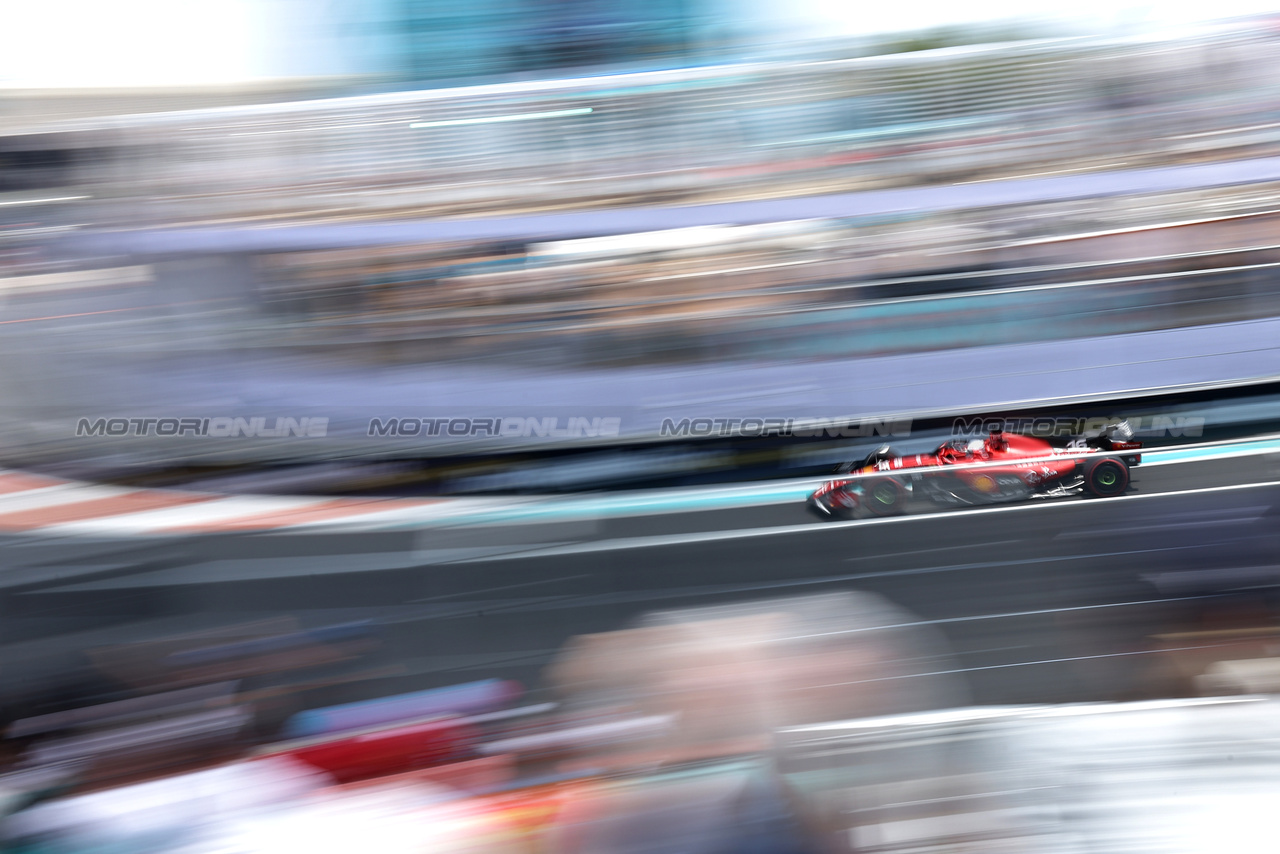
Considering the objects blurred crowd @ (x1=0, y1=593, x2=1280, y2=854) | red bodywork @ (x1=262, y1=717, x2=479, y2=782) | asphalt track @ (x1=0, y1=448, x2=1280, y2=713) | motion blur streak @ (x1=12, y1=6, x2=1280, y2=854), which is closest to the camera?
blurred crowd @ (x1=0, y1=593, x2=1280, y2=854)

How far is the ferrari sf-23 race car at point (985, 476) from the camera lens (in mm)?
1637

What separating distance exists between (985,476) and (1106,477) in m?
0.21

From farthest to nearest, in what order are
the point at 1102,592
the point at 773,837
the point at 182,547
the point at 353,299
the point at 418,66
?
1. the point at 353,299
2. the point at 418,66
3. the point at 182,547
4. the point at 1102,592
5. the point at 773,837

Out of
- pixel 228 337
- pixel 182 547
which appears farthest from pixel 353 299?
pixel 182 547

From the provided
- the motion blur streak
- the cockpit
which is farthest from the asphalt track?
the cockpit

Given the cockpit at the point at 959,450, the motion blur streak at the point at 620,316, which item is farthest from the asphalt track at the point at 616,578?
the cockpit at the point at 959,450

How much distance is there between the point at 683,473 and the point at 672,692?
3.86ft

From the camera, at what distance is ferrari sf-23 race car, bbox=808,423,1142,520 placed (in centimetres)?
164

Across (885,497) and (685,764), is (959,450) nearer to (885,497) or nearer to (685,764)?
(885,497)

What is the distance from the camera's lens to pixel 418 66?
1799mm

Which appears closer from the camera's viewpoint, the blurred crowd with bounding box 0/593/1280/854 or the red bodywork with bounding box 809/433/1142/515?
the blurred crowd with bounding box 0/593/1280/854

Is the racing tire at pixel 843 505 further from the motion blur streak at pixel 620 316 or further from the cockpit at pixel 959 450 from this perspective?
the cockpit at pixel 959 450

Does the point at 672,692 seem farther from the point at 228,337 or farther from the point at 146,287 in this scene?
the point at 146,287

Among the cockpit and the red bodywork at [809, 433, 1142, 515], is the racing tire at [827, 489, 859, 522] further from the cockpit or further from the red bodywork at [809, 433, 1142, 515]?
the cockpit
